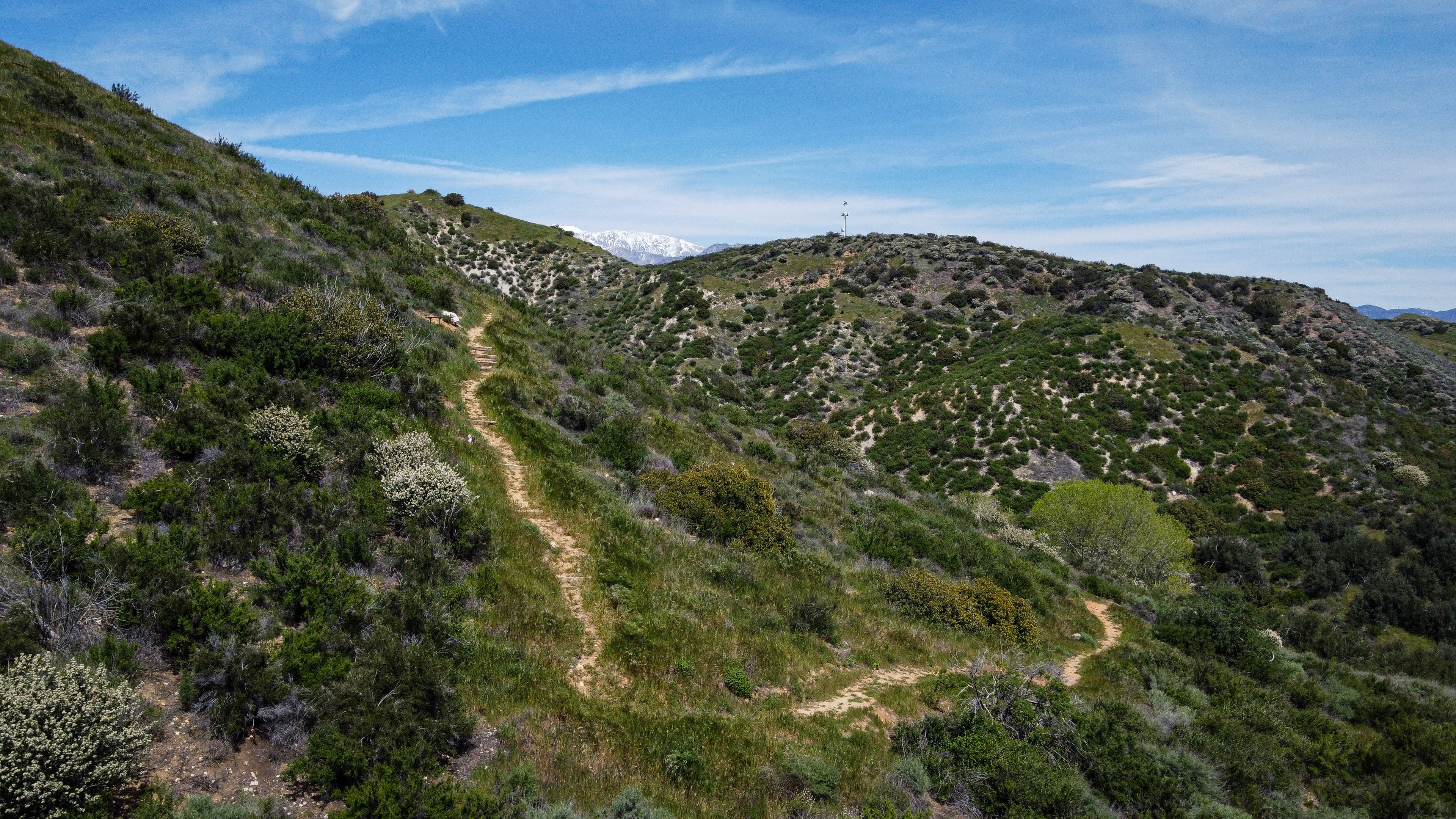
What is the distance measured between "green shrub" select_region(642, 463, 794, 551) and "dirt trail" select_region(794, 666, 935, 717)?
3688 mm

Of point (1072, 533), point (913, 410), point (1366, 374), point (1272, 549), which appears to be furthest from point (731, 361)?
point (1366, 374)

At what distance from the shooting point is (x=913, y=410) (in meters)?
46.5

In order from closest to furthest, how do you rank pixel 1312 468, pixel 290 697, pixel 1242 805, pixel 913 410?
pixel 290 697, pixel 1242 805, pixel 1312 468, pixel 913 410

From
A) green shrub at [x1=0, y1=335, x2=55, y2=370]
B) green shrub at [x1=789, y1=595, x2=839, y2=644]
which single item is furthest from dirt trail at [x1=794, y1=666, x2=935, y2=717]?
green shrub at [x1=0, y1=335, x2=55, y2=370]

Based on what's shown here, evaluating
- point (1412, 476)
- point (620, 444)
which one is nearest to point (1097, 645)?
point (620, 444)

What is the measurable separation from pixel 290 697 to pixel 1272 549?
46466 mm

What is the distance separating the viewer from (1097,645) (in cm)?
1570

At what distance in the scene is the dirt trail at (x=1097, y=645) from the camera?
12922 millimetres

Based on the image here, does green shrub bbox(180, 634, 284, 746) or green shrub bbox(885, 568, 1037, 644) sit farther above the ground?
green shrub bbox(180, 634, 284, 746)

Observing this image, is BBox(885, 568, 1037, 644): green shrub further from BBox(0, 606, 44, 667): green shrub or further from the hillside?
BBox(0, 606, 44, 667): green shrub

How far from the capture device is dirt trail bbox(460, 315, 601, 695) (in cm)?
834

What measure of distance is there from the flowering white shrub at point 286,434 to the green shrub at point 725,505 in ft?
22.4

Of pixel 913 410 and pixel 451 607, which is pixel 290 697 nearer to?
pixel 451 607

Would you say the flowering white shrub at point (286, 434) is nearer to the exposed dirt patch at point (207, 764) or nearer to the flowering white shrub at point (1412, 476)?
the exposed dirt patch at point (207, 764)
